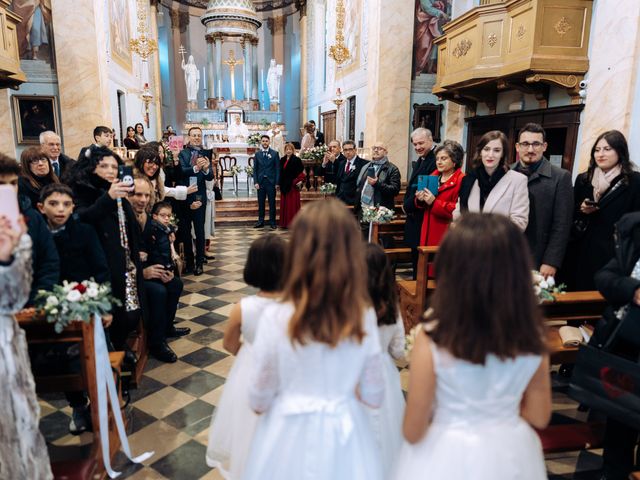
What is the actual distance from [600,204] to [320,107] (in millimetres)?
15093

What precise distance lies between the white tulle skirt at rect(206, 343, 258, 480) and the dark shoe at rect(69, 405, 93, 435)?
1.04 metres

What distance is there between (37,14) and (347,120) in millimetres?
8092

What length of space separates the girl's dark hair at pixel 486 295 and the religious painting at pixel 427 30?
10197 millimetres

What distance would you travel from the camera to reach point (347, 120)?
13.9m

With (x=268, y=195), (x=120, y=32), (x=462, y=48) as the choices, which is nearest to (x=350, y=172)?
(x=268, y=195)

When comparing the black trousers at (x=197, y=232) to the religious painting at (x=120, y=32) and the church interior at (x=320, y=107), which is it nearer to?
the church interior at (x=320, y=107)

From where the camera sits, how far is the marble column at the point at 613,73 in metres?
4.88

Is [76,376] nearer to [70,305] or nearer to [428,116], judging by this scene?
[70,305]

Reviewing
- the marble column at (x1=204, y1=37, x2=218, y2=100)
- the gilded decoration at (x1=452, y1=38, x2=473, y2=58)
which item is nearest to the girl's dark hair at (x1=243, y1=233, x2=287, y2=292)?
the gilded decoration at (x1=452, y1=38, x2=473, y2=58)

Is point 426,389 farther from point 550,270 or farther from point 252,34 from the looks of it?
point 252,34

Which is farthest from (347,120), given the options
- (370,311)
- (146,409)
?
(370,311)

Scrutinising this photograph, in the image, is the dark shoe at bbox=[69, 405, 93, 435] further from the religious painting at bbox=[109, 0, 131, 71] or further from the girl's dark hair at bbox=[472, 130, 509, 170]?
the religious painting at bbox=[109, 0, 131, 71]

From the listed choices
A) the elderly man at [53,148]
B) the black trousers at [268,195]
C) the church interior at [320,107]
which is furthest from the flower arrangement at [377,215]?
the black trousers at [268,195]

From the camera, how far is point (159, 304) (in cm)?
377
